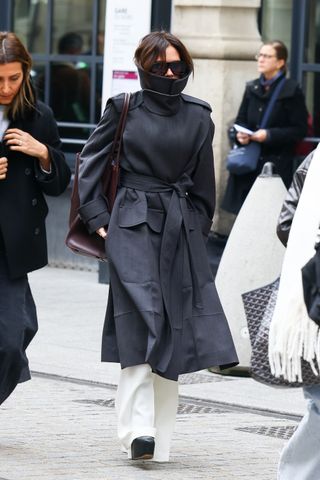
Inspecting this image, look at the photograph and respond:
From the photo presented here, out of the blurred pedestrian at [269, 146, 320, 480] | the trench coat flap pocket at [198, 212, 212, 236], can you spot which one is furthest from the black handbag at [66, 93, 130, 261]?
the blurred pedestrian at [269, 146, 320, 480]

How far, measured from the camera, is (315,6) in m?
12.5

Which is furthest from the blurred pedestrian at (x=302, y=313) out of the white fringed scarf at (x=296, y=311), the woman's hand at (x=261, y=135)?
the woman's hand at (x=261, y=135)

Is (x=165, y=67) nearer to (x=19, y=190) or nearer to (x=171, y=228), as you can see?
(x=171, y=228)

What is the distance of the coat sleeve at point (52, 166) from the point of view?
6.68 meters

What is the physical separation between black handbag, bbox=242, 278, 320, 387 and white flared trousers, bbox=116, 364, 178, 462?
1148 mm

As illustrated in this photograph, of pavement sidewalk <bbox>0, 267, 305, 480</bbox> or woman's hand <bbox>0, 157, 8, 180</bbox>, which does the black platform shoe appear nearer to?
pavement sidewalk <bbox>0, 267, 305, 480</bbox>

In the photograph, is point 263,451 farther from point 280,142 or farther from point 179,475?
point 280,142

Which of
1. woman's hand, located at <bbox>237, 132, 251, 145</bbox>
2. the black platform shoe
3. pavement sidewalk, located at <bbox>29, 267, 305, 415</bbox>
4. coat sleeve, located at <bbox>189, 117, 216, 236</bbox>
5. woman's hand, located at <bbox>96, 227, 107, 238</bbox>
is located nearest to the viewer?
the black platform shoe

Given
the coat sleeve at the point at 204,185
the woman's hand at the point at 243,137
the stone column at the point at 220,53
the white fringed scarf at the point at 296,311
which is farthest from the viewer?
the stone column at the point at 220,53

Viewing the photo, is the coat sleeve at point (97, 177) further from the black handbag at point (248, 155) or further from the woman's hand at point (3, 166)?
the black handbag at point (248, 155)

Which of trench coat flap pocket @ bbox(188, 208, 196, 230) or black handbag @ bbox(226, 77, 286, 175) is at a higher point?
trench coat flap pocket @ bbox(188, 208, 196, 230)

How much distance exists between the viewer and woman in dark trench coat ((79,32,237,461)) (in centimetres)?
647

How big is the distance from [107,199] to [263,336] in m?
1.60

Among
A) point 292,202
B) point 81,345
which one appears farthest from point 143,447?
point 81,345
